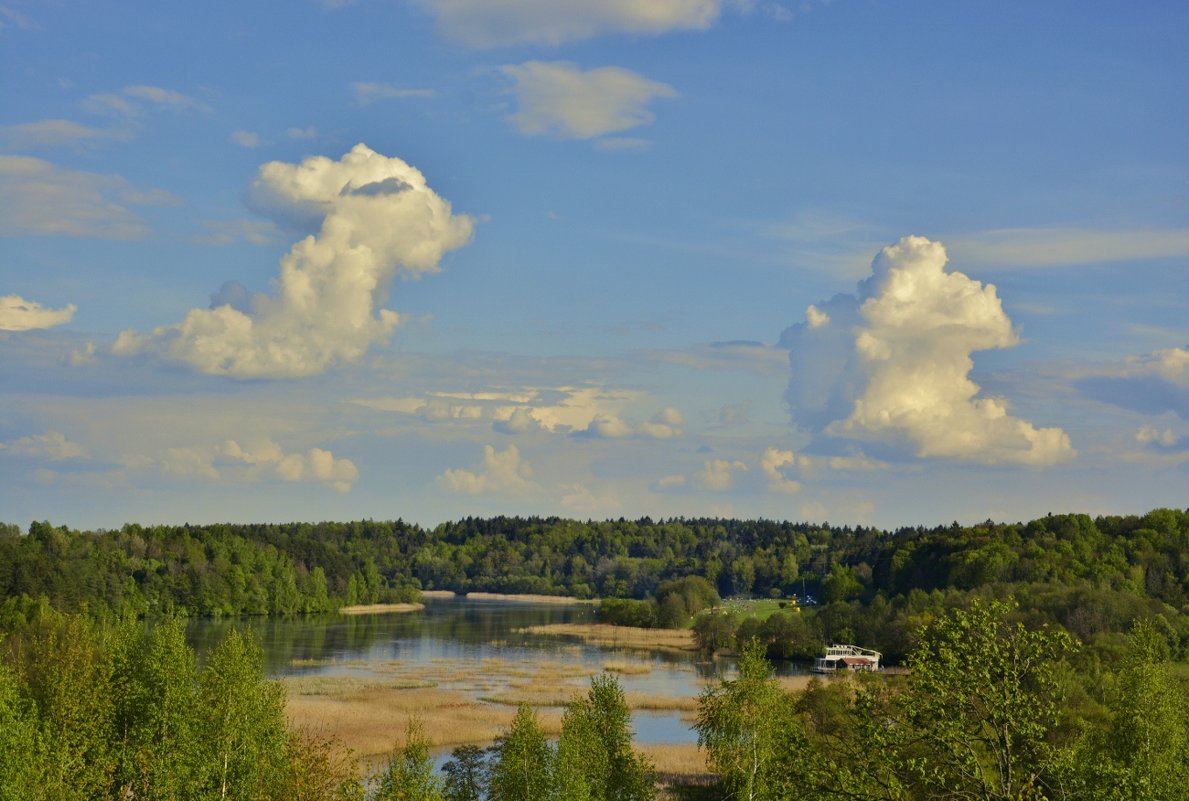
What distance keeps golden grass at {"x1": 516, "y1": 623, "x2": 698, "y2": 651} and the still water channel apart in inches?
164

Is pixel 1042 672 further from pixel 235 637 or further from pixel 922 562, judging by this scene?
pixel 922 562

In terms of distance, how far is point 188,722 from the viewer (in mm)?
53562

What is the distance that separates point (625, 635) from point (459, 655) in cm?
4463

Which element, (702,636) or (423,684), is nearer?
(423,684)

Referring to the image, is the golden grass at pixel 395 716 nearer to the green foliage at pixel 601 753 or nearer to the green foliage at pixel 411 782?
the green foliage at pixel 601 753

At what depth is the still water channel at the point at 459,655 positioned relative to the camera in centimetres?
11181

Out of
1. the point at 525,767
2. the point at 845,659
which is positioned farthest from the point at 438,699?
the point at 845,659

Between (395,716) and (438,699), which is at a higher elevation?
(395,716)

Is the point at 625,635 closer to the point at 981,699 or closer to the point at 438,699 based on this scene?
the point at 438,699

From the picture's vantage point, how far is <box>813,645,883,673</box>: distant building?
133m

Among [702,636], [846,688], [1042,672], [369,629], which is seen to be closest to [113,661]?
[846,688]

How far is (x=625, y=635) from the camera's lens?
18188 cm

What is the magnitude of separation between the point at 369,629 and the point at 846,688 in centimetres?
12501

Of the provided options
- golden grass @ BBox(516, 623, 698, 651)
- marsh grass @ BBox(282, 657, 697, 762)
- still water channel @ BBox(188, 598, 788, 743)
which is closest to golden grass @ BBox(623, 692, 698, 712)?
marsh grass @ BBox(282, 657, 697, 762)
